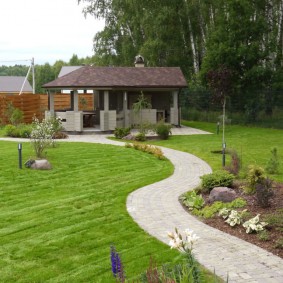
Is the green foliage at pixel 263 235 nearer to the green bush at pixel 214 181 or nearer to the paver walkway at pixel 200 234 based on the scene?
the paver walkway at pixel 200 234

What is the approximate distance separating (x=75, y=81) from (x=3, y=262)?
18.5 meters

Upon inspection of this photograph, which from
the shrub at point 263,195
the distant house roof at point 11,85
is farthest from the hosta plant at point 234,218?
the distant house roof at point 11,85

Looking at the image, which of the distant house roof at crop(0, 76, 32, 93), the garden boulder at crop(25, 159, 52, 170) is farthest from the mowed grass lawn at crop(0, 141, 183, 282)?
the distant house roof at crop(0, 76, 32, 93)

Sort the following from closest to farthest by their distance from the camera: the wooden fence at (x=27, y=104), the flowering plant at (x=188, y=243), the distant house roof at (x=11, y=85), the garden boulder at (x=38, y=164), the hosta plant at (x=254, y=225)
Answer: the flowering plant at (x=188, y=243) < the hosta plant at (x=254, y=225) < the garden boulder at (x=38, y=164) < the wooden fence at (x=27, y=104) < the distant house roof at (x=11, y=85)

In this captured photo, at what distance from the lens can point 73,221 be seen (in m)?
7.78

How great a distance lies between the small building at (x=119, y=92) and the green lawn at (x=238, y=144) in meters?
3.59

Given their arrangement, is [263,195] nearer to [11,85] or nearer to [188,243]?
[188,243]

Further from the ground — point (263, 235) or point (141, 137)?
point (141, 137)

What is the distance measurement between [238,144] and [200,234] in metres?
11.6

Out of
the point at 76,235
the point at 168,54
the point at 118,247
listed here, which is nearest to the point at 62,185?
the point at 76,235

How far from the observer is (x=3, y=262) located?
597cm

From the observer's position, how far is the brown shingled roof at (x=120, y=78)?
23.7 m

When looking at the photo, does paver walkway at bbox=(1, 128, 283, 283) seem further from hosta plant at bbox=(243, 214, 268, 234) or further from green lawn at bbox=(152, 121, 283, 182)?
green lawn at bbox=(152, 121, 283, 182)

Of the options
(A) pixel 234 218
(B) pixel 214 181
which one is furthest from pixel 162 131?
(A) pixel 234 218
